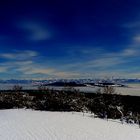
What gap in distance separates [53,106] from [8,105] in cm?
532

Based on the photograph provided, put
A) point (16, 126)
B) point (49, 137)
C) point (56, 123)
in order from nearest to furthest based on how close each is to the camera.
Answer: point (49, 137) < point (16, 126) < point (56, 123)

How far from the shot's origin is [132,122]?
21156 mm

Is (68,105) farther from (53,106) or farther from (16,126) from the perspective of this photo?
(16,126)

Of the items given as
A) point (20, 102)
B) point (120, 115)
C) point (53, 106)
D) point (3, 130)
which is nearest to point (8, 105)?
point (20, 102)

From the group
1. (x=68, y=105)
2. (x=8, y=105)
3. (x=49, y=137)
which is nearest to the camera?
(x=49, y=137)

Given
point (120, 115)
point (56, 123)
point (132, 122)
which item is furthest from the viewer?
point (120, 115)

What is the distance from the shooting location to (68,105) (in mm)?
28078

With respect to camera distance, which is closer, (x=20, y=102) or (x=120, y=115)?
(x=120, y=115)

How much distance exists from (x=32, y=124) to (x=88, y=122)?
3576mm

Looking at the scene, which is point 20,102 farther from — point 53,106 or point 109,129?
point 109,129

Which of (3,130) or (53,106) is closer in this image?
(3,130)

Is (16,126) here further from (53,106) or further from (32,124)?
(53,106)

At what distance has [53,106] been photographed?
28.8 meters

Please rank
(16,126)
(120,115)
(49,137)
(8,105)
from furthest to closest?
Result: (8,105) → (120,115) → (16,126) → (49,137)
